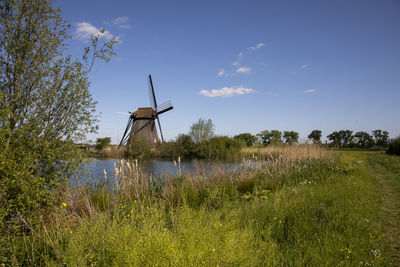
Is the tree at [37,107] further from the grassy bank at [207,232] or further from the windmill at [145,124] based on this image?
the windmill at [145,124]

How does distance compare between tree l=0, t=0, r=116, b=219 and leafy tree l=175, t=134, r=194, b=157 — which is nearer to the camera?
tree l=0, t=0, r=116, b=219

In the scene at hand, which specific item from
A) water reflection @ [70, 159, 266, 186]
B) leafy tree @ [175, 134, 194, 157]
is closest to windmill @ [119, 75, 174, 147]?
leafy tree @ [175, 134, 194, 157]

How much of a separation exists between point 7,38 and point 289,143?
51.5 feet

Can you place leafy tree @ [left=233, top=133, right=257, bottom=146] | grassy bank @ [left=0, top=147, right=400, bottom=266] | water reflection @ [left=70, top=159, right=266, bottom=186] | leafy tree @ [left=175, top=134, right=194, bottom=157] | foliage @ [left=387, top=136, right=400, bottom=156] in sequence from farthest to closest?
leafy tree @ [left=175, top=134, right=194, bottom=157] < foliage @ [left=387, top=136, right=400, bottom=156] < leafy tree @ [left=233, top=133, right=257, bottom=146] < water reflection @ [left=70, top=159, right=266, bottom=186] < grassy bank @ [left=0, top=147, right=400, bottom=266]

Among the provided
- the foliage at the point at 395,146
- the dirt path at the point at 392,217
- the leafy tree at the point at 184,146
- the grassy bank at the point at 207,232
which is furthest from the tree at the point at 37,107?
the foliage at the point at 395,146

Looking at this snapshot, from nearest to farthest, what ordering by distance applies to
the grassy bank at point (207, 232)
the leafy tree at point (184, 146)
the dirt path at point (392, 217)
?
the grassy bank at point (207, 232), the dirt path at point (392, 217), the leafy tree at point (184, 146)

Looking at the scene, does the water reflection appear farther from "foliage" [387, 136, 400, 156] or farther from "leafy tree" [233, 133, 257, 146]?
"foliage" [387, 136, 400, 156]

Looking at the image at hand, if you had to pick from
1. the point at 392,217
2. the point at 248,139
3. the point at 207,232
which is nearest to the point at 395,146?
the point at 248,139

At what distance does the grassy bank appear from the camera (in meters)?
2.38

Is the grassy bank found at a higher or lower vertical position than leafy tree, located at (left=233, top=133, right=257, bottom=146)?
lower

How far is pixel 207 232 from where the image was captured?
2.90m

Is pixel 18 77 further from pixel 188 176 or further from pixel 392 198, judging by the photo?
Answer: pixel 392 198

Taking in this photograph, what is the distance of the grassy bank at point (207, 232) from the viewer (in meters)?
2.38

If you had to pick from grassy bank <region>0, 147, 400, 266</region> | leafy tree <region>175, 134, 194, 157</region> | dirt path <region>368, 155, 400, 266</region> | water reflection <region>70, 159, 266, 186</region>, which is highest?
leafy tree <region>175, 134, 194, 157</region>
